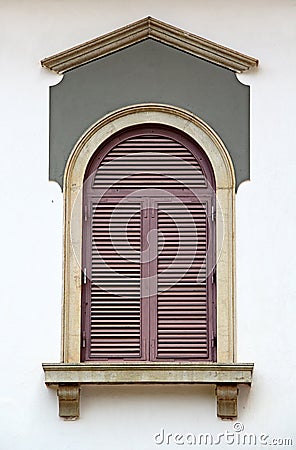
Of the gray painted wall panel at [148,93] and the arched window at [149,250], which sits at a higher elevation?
the gray painted wall panel at [148,93]

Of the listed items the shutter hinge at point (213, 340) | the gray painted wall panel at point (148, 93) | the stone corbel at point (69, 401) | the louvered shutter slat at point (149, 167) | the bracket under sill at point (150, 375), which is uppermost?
the gray painted wall panel at point (148, 93)

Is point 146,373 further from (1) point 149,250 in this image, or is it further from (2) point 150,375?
(1) point 149,250

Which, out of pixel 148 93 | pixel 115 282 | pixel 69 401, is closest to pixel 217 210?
pixel 115 282

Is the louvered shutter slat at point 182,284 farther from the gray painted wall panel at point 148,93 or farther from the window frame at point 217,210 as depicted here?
the gray painted wall panel at point 148,93

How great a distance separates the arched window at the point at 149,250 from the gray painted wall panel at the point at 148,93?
10.5 inches

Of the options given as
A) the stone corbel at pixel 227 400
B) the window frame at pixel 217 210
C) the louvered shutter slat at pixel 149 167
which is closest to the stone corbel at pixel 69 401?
the window frame at pixel 217 210

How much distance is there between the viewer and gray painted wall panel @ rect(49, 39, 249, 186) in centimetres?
1260

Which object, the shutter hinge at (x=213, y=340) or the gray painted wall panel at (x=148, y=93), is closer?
the shutter hinge at (x=213, y=340)

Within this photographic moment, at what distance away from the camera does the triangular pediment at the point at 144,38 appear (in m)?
12.7

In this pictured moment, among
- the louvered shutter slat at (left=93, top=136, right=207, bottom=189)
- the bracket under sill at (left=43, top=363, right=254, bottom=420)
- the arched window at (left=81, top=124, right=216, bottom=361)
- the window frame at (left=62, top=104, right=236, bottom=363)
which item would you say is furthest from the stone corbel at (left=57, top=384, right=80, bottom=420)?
the louvered shutter slat at (left=93, top=136, right=207, bottom=189)

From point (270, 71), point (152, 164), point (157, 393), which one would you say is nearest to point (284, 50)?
point (270, 71)

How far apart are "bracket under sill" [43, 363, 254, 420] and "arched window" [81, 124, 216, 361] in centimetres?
32

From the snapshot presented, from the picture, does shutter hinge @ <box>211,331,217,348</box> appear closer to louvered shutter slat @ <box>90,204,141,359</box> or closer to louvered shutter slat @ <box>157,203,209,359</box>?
louvered shutter slat @ <box>157,203,209,359</box>

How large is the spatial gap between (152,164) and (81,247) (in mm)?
993
